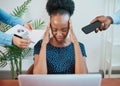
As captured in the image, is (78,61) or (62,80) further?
(78,61)

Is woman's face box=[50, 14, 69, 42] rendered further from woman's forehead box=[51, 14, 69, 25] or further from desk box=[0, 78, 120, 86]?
desk box=[0, 78, 120, 86]

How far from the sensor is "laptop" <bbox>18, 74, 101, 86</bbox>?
37.2 inches

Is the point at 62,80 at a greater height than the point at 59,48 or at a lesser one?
lesser

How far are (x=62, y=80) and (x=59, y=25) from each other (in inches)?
15.4

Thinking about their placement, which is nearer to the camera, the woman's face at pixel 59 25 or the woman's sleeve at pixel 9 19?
the woman's face at pixel 59 25

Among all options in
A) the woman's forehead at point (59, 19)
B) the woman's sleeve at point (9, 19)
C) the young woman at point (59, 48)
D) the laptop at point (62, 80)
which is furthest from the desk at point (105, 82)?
the woman's sleeve at point (9, 19)

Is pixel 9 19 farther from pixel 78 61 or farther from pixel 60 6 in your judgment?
pixel 78 61

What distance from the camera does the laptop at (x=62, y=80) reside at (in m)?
0.94

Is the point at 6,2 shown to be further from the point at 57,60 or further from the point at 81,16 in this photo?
the point at 57,60

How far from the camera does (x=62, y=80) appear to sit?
96 cm

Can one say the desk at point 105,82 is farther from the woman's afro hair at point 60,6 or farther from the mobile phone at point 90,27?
the woman's afro hair at point 60,6

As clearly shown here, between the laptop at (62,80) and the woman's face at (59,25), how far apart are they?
0.36m

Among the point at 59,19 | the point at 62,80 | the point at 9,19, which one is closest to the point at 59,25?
the point at 59,19

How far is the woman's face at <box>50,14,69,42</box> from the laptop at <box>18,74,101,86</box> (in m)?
0.36
